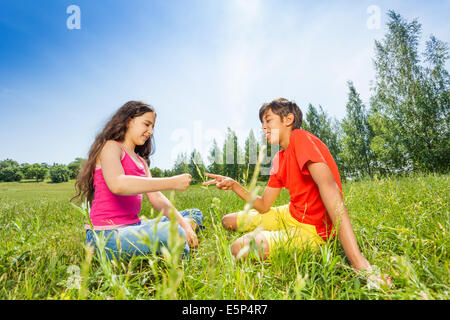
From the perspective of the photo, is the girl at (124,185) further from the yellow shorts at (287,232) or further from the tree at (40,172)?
the tree at (40,172)

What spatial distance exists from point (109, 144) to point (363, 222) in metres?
2.78

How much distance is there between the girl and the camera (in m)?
1.85

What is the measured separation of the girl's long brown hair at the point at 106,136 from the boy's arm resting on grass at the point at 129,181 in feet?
1.21

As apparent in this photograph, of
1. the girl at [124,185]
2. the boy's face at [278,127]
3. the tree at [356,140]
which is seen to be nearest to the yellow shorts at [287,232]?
the girl at [124,185]

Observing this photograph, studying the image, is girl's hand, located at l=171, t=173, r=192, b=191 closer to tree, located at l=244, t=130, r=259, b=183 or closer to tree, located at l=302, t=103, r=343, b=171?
tree, located at l=244, t=130, r=259, b=183

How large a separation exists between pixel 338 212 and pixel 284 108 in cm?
135

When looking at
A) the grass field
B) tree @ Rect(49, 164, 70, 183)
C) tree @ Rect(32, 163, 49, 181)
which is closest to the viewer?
the grass field

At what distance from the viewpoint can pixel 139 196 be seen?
2588 mm

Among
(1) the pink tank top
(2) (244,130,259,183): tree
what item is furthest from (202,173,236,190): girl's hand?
(1) the pink tank top

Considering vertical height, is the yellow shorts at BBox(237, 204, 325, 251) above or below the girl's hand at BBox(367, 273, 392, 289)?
above

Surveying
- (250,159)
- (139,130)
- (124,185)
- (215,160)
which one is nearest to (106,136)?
(139,130)

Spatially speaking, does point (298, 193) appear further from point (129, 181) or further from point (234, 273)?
point (129, 181)

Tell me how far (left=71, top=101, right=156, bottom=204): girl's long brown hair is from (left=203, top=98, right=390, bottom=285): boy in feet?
3.89
